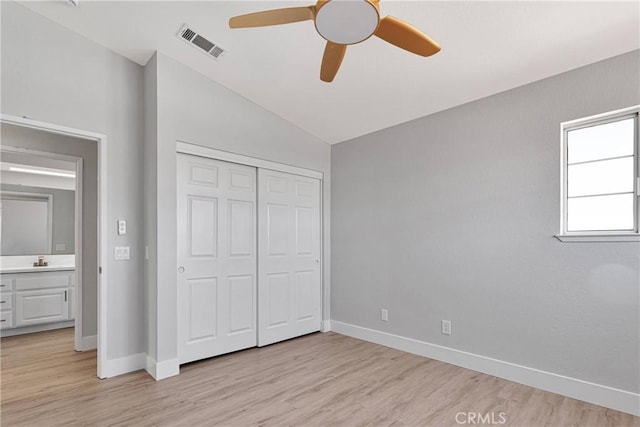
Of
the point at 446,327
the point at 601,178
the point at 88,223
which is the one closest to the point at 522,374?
the point at 446,327

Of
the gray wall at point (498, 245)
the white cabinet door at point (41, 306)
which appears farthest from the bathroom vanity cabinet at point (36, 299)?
the gray wall at point (498, 245)

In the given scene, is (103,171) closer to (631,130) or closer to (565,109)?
(565,109)

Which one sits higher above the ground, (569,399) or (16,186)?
(16,186)

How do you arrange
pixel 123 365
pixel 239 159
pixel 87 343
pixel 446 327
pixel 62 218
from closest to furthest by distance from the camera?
pixel 123 365
pixel 446 327
pixel 239 159
pixel 87 343
pixel 62 218

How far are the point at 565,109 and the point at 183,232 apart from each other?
3.48 metres

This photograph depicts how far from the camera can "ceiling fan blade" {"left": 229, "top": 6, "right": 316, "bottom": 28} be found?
1574 mm

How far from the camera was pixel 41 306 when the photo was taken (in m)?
4.41

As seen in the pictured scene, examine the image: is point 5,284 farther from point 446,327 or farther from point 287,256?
point 446,327

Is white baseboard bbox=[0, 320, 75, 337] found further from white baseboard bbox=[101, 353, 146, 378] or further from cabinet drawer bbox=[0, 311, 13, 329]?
white baseboard bbox=[101, 353, 146, 378]

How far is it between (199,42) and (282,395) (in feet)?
9.83

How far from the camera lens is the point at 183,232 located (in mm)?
3240

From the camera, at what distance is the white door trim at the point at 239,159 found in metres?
3.23

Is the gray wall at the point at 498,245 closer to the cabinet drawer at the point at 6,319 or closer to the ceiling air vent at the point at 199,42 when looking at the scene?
the ceiling air vent at the point at 199,42

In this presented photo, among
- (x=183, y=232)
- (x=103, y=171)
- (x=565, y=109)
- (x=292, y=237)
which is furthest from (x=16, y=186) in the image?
(x=565, y=109)
